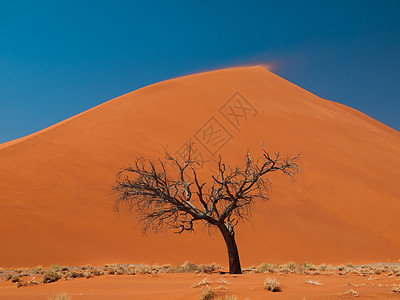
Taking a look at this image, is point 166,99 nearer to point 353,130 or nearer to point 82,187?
point 82,187

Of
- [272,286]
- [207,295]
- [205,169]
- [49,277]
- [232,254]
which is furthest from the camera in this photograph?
[205,169]

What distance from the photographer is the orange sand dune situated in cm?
1381

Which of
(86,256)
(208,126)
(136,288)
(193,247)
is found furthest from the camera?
(208,126)

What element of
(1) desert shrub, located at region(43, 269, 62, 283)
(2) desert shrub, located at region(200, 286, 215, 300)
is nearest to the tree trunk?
(1) desert shrub, located at region(43, 269, 62, 283)

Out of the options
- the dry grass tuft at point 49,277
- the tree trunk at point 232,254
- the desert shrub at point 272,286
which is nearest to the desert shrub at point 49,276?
the dry grass tuft at point 49,277

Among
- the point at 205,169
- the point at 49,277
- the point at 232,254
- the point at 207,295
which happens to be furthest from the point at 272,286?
the point at 205,169

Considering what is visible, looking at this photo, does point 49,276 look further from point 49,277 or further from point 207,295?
point 207,295

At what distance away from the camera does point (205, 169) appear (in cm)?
2030

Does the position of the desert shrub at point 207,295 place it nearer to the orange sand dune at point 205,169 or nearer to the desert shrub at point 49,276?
the desert shrub at point 49,276

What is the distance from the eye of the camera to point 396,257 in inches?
630

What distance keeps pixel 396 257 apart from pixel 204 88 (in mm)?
22589

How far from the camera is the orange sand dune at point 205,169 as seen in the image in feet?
45.3

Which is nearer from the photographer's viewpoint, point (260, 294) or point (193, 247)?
point (260, 294)

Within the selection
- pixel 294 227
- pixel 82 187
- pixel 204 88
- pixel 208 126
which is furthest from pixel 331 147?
pixel 82 187
